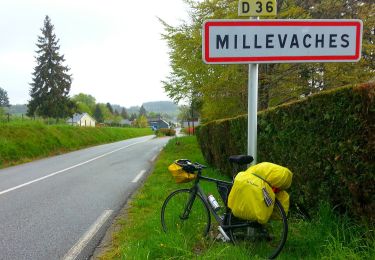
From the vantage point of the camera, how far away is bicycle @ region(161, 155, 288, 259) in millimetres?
3920

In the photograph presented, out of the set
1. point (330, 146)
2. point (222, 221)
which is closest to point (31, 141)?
point (222, 221)

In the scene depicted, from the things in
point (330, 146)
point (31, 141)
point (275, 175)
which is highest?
point (330, 146)

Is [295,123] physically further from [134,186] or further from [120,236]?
[134,186]

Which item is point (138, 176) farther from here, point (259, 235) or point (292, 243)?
point (292, 243)

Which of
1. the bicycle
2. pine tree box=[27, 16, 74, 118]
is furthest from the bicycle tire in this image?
pine tree box=[27, 16, 74, 118]

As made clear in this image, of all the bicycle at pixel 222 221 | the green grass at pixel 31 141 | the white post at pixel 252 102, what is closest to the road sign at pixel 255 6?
the white post at pixel 252 102

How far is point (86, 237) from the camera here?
527cm

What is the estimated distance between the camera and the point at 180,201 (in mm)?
4973

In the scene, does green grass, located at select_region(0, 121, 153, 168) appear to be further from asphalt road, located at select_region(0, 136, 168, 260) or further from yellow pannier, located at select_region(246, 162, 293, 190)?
yellow pannier, located at select_region(246, 162, 293, 190)

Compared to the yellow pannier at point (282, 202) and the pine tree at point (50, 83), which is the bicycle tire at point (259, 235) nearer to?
the yellow pannier at point (282, 202)

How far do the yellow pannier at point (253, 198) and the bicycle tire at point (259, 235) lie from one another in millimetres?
229

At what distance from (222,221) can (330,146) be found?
60.0 inches

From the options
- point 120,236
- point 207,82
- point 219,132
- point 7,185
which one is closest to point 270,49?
point 120,236

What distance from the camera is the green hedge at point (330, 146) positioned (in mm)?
3373
